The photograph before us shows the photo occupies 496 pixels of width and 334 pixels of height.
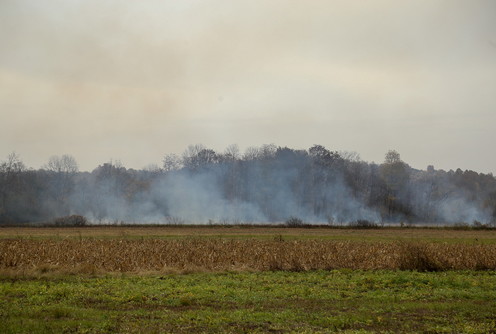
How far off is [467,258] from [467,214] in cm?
7929

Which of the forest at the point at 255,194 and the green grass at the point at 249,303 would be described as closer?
the green grass at the point at 249,303

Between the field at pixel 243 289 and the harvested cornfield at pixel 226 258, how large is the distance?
0.18ft

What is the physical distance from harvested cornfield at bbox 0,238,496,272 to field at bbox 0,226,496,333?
0.06 meters

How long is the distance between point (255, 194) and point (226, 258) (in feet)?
254

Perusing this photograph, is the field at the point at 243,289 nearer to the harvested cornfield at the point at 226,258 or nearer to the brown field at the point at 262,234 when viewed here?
the harvested cornfield at the point at 226,258

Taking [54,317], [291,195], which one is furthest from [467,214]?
[54,317]

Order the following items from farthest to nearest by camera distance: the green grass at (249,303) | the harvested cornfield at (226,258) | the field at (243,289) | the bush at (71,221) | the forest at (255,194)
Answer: the forest at (255,194) < the bush at (71,221) < the harvested cornfield at (226,258) < the field at (243,289) < the green grass at (249,303)

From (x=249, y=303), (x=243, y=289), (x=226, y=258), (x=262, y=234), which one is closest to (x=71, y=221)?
(x=262, y=234)

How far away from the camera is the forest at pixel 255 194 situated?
321 ft

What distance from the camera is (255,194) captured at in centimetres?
10506

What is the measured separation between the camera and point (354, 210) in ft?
332

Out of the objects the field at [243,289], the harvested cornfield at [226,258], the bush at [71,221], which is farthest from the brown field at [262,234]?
the field at [243,289]

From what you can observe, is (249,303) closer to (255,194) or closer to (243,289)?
(243,289)

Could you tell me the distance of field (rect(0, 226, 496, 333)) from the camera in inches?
522
